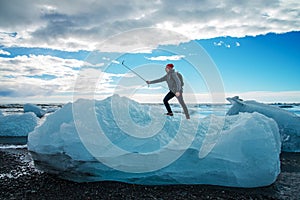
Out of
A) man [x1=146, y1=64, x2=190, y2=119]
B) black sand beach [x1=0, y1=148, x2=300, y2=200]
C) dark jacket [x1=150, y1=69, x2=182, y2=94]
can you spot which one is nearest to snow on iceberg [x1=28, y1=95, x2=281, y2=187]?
black sand beach [x1=0, y1=148, x2=300, y2=200]

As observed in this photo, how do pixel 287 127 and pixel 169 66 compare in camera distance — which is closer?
pixel 169 66

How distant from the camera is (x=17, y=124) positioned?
1570cm

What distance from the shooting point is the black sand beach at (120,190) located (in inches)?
197

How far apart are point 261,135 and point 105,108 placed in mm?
4047

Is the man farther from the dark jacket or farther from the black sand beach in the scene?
the black sand beach

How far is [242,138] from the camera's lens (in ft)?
19.3

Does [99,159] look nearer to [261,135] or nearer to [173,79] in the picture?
[173,79]

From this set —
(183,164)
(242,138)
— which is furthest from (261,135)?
(183,164)

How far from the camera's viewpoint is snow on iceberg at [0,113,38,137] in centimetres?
1538

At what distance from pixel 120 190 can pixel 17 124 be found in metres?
12.9

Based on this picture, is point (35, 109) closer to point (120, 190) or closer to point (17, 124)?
point (17, 124)

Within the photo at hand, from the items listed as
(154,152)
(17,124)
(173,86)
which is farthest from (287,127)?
(17,124)

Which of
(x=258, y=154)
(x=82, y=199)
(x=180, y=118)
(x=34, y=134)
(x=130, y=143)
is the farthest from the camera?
(x=180, y=118)

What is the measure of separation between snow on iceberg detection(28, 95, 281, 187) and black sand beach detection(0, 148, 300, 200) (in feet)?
0.73
